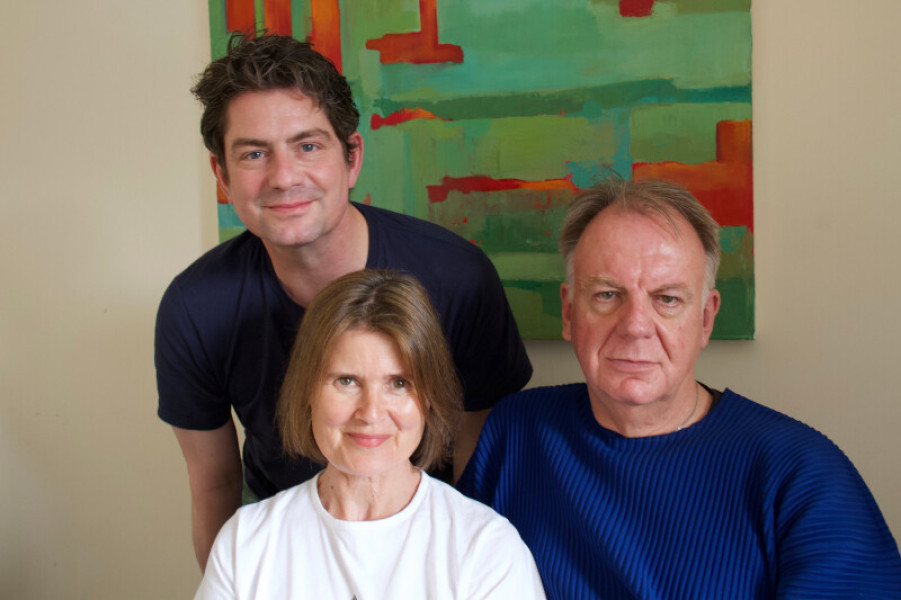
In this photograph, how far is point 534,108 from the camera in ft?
6.62

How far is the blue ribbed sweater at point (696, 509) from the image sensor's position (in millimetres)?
1177

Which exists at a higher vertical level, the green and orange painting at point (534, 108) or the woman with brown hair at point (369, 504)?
the green and orange painting at point (534, 108)

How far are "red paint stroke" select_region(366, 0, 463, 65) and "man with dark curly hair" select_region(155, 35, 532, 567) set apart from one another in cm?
47

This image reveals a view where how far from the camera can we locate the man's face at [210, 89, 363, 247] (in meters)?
1.54

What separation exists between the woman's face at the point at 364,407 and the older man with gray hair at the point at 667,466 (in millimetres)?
359

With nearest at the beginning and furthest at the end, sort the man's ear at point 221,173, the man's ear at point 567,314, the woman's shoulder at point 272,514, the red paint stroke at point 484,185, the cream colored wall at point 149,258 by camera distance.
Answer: the woman's shoulder at point 272,514 → the man's ear at point 567,314 → the man's ear at point 221,173 → the cream colored wall at point 149,258 → the red paint stroke at point 484,185

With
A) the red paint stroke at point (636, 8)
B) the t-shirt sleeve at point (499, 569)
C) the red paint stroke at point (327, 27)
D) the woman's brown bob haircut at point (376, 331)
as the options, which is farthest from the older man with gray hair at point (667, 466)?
the red paint stroke at point (327, 27)

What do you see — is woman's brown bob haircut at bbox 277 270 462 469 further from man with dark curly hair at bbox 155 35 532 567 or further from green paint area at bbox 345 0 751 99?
→ green paint area at bbox 345 0 751 99

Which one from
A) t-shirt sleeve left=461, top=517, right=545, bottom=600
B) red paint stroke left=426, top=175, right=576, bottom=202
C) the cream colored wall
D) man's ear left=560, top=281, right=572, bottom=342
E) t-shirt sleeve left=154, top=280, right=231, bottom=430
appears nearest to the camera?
t-shirt sleeve left=461, top=517, right=545, bottom=600

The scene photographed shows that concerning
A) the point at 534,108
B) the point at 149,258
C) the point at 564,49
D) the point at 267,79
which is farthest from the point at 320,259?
the point at 149,258

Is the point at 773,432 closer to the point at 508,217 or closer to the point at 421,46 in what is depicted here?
the point at 508,217

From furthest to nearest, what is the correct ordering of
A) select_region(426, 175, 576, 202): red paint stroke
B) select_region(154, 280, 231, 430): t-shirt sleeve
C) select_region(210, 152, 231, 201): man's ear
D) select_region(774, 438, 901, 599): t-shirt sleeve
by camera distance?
1. select_region(426, 175, 576, 202): red paint stroke
2. select_region(154, 280, 231, 430): t-shirt sleeve
3. select_region(210, 152, 231, 201): man's ear
4. select_region(774, 438, 901, 599): t-shirt sleeve

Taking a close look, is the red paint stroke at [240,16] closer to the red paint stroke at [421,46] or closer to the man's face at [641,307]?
the red paint stroke at [421,46]

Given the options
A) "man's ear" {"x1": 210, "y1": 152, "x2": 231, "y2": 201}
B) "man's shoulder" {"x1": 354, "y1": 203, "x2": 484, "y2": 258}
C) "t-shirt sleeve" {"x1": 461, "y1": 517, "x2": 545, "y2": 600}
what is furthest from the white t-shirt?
"man's ear" {"x1": 210, "y1": 152, "x2": 231, "y2": 201}
